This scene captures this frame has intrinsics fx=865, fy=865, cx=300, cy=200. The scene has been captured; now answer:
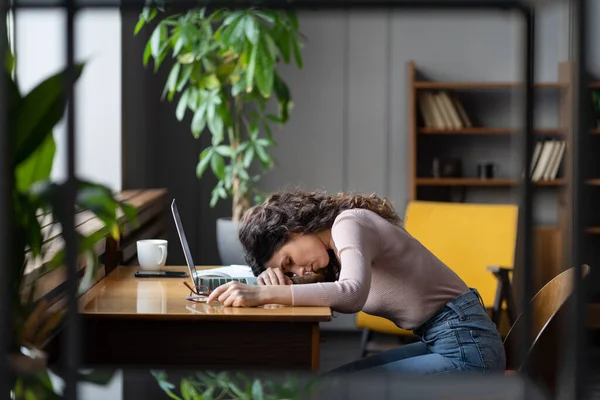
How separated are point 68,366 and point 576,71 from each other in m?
0.54

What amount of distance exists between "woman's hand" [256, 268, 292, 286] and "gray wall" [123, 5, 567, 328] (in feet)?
8.82

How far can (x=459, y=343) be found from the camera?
2.34 metres

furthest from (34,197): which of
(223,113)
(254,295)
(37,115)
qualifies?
(223,113)

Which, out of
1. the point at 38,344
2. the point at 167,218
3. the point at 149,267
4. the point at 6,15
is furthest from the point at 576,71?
the point at 167,218

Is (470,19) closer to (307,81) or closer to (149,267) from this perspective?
(307,81)

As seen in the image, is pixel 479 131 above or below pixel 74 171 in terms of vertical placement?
above

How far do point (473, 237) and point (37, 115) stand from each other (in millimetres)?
3102

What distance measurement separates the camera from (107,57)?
14.4ft

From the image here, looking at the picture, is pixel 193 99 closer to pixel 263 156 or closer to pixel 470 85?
pixel 263 156

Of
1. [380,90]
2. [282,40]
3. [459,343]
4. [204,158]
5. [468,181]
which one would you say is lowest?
[459,343]

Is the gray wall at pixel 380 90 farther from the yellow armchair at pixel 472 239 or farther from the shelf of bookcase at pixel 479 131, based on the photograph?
the yellow armchair at pixel 472 239

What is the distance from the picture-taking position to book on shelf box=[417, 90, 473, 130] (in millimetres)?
4969

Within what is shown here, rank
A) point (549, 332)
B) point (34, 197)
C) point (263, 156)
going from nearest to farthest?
point (34, 197)
point (549, 332)
point (263, 156)

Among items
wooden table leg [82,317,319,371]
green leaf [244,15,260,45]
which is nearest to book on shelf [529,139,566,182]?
green leaf [244,15,260,45]
